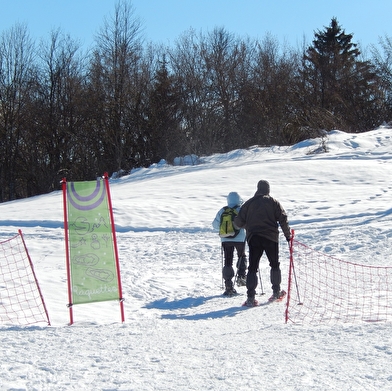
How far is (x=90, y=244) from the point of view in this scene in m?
6.62

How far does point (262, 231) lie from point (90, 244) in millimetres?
2296

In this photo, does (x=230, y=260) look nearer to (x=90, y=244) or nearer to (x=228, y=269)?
(x=228, y=269)

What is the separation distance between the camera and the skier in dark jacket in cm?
739

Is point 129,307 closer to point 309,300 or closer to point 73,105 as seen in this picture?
point 309,300

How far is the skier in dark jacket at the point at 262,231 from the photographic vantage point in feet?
24.2

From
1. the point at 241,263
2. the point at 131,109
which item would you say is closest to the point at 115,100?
the point at 131,109

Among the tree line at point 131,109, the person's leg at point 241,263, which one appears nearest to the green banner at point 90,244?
the person's leg at point 241,263

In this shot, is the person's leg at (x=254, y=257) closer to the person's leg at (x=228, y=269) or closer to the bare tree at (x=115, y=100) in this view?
the person's leg at (x=228, y=269)

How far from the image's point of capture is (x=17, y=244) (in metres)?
11.0

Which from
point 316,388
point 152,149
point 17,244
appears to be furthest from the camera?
point 152,149

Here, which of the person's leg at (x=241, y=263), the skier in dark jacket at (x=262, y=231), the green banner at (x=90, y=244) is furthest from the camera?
the person's leg at (x=241, y=263)

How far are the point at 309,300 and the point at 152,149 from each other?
28.2 m

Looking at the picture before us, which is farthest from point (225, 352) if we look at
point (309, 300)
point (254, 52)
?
point (254, 52)

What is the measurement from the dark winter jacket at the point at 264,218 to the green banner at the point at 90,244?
194cm
